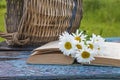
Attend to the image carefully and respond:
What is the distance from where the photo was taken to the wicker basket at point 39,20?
1.64 metres

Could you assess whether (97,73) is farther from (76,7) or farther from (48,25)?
(76,7)

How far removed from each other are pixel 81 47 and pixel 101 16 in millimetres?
2720

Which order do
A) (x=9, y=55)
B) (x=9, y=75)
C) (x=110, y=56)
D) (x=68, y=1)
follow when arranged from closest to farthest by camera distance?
(x=9, y=75), (x=110, y=56), (x=9, y=55), (x=68, y=1)

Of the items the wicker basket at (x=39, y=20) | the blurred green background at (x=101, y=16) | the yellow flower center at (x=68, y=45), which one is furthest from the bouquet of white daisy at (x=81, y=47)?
the blurred green background at (x=101, y=16)

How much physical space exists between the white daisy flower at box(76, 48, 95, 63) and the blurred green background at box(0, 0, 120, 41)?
208cm

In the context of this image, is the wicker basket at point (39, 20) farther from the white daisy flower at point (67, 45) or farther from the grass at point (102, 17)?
the grass at point (102, 17)

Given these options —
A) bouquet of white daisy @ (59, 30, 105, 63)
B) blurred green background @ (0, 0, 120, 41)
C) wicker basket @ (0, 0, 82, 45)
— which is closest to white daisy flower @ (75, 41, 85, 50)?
bouquet of white daisy @ (59, 30, 105, 63)

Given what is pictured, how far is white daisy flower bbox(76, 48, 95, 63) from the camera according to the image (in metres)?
1.40

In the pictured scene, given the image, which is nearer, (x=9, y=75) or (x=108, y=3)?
(x=9, y=75)

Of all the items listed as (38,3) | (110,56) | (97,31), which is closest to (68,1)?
(38,3)

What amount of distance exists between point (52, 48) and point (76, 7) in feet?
1.39

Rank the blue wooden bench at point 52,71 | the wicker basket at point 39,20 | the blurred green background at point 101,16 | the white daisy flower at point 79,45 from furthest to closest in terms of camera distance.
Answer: the blurred green background at point 101,16 < the wicker basket at point 39,20 < the white daisy flower at point 79,45 < the blue wooden bench at point 52,71

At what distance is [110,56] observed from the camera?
1417 millimetres

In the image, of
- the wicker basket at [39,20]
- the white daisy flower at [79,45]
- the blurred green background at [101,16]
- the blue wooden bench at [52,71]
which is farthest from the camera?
the blurred green background at [101,16]
